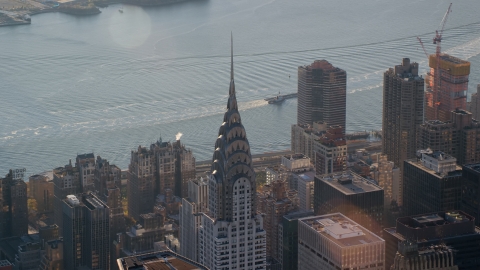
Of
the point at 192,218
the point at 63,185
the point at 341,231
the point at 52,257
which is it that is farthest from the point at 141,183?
the point at 341,231

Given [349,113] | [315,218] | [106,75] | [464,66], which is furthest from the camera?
[106,75]

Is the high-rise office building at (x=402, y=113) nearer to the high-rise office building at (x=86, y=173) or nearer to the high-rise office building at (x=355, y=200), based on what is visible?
the high-rise office building at (x=355, y=200)

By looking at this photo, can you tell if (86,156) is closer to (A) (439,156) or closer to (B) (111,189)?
(B) (111,189)

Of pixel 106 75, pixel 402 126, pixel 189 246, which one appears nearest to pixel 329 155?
pixel 402 126

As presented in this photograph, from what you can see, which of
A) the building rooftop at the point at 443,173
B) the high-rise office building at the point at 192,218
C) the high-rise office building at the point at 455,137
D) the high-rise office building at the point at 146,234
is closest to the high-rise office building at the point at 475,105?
the high-rise office building at the point at 455,137

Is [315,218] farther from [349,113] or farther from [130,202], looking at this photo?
[349,113]

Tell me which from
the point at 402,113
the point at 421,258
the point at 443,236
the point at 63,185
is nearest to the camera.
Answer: the point at 421,258

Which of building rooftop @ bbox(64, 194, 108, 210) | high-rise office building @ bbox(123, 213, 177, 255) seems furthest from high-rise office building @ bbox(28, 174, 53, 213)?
high-rise office building @ bbox(123, 213, 177, 255)
